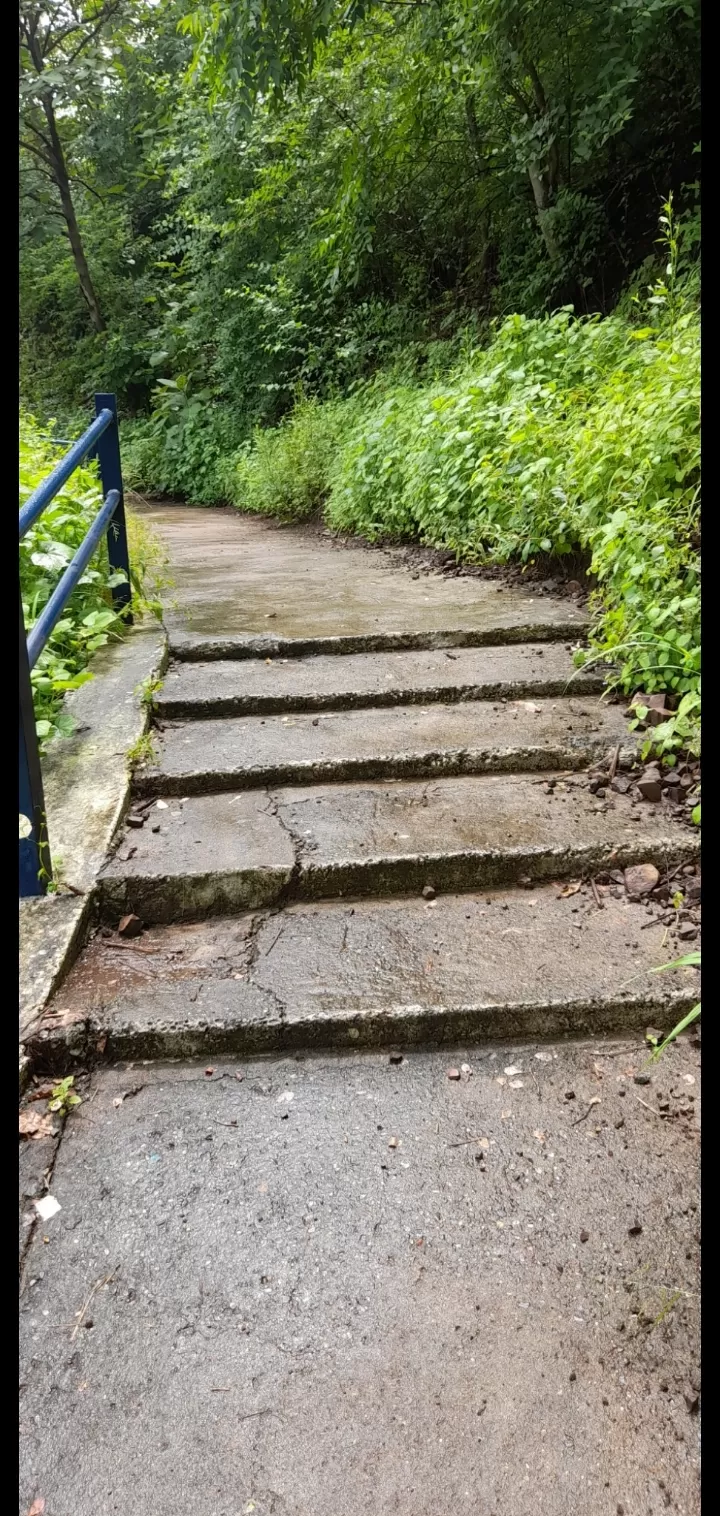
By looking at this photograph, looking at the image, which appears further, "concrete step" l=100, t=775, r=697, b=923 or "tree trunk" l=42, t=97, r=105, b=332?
"tree trunk" l=42, t=97, r=105, b=332

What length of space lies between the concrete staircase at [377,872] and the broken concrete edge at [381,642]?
11.6 inches

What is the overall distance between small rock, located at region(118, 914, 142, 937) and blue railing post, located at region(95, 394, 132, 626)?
239cm

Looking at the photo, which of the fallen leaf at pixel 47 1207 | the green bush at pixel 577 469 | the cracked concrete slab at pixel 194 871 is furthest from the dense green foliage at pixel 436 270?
the fallen leaf at pixel 47 1207

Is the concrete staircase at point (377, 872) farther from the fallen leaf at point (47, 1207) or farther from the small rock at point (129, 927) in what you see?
the fallen leaf at point (47, 1207)

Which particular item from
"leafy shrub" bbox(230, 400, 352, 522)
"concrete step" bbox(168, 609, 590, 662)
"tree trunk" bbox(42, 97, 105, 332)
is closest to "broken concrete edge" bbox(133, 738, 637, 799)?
"concrete step" bbox(168, 609, 590, 662)

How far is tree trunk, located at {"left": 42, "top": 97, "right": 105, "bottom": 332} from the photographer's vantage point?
16.8 meters

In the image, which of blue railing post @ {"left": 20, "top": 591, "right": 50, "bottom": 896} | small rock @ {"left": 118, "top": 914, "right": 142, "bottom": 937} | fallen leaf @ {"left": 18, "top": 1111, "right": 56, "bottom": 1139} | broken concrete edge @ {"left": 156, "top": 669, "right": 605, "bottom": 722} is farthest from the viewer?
broken concrete edge @ {"left": 156, "top": 669, "right": 605, "bottom": 722}

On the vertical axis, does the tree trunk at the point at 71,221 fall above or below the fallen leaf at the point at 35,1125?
above

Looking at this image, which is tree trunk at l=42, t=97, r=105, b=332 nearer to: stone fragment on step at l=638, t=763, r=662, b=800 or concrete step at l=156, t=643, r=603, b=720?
concrete step at l=156, t=643, r=603, b=720

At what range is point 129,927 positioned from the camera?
2615 mm

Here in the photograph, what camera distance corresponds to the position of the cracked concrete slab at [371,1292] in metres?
1.36

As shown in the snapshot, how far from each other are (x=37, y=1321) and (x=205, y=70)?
9119mm

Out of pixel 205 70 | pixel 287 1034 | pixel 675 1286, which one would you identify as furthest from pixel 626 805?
pixel 205 70

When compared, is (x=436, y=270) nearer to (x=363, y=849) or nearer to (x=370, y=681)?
(x=370, y=681)
